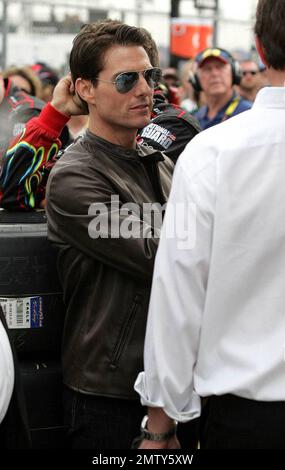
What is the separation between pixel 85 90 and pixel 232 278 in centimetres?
108

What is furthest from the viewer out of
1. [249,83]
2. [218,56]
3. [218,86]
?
[249,83]

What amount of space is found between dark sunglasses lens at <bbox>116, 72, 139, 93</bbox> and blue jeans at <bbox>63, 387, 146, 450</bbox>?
3.47ft

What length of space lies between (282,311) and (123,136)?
3.25 ft

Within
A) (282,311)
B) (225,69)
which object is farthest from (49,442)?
(225,69)

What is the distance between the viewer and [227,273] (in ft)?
7.47

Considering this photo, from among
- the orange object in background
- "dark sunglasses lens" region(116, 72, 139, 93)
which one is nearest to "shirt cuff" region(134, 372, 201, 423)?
"dark sunglasses lens" region(116, 72, 139, 93)

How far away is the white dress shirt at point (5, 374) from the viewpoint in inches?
92.6

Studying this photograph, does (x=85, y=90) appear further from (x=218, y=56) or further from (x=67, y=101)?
(x=218, y=56)

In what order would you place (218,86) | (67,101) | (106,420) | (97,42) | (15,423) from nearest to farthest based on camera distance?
(15,423), (106,420), (97,42), (67,101), (218,86)

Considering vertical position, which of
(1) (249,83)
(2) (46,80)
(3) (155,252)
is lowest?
(1) (249,83)

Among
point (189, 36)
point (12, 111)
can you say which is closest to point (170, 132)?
point (12, 111)

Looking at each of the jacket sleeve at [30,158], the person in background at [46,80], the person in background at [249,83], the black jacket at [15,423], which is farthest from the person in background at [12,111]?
the person in background at [249,83]

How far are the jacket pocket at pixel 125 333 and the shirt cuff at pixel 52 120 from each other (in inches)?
34.6
